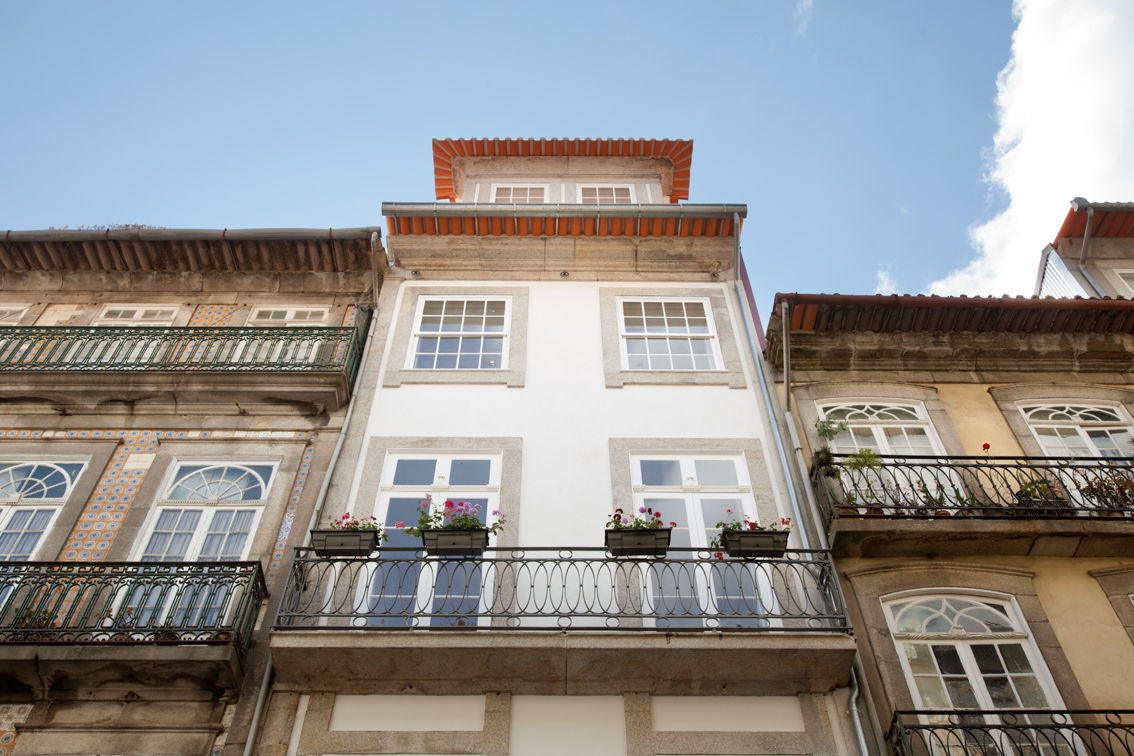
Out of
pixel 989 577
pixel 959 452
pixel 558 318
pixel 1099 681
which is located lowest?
pixel 1099 681

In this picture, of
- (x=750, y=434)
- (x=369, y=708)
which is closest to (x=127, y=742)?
(x=369, y=708)

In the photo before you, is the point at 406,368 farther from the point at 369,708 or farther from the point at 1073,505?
the point at 1073,505

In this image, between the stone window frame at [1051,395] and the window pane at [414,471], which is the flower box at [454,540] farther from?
the stone window frame at [1051,395]

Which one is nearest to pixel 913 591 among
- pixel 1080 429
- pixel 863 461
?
pixel 863 461

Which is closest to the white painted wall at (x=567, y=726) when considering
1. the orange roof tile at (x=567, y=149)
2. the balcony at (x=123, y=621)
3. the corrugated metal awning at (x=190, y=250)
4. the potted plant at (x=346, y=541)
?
the potted plant at (x=346, y=541)

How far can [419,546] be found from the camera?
25.3 ft

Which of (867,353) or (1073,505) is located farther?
(867,353)

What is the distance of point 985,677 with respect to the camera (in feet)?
22.6

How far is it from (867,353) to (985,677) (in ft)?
13.3

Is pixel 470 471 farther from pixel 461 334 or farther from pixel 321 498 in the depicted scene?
pixel 461 334

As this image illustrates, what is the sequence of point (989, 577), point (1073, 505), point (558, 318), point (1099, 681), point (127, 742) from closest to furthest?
point (127, 742)
point (1099, 681)
point (989, 577)
point (1073, 505)
point (558, 318)

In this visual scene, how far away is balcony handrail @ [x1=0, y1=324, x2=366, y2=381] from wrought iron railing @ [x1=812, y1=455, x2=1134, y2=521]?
17.5 feet

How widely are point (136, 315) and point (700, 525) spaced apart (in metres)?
7.65

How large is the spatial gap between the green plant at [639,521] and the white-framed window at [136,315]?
6504 millimetres
